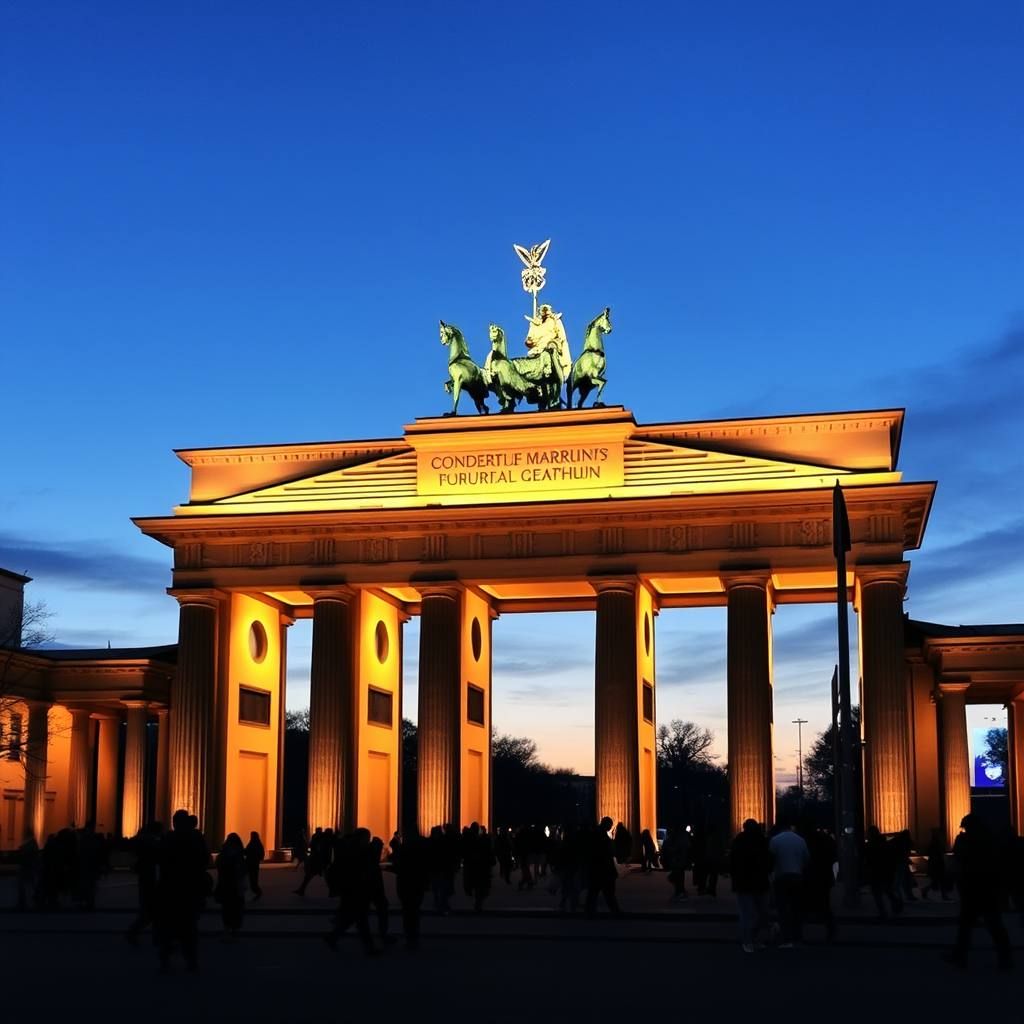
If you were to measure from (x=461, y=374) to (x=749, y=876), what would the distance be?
1435 inches

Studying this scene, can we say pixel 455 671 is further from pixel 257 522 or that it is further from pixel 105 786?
pixel 105 786

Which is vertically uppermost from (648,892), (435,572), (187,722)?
(435,572)

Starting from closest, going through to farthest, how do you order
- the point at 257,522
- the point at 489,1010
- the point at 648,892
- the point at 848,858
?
1. the point at 489,1010
2. the point at 848,858
3. the point at 648,892
4. the point at 257,522

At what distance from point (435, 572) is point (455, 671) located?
3.52 metres

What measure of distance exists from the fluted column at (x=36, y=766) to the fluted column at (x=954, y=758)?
3553cm

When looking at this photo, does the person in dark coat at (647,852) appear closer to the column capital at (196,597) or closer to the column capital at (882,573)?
the column capital at (882,573)

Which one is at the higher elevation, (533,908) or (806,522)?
(806,522)

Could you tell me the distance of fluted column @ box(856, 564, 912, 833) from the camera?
169ft

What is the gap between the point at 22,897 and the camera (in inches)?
→ 1350

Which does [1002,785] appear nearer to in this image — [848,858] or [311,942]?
[848,858]

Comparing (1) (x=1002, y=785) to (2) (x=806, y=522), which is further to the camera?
(1) (x=1002, y=785)

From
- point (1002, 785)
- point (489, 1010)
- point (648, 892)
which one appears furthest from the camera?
point (1002, 785)

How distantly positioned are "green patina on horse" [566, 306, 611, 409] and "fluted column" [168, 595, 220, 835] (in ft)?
50.0

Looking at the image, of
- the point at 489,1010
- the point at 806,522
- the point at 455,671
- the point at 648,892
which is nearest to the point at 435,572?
the point at 455,671
